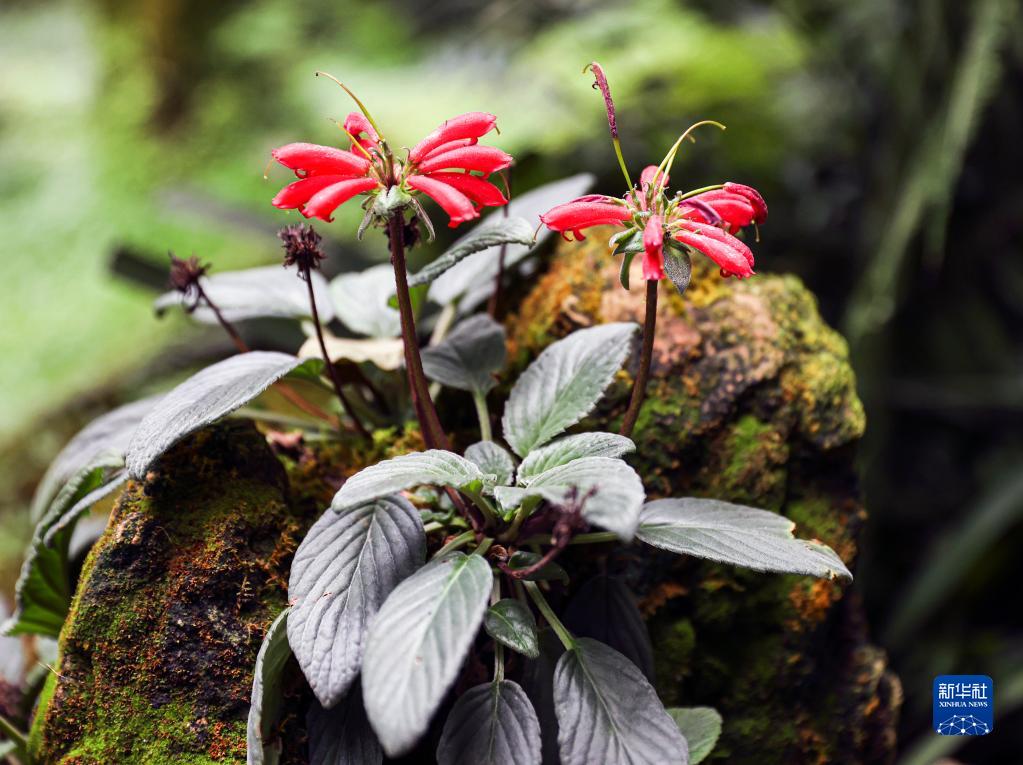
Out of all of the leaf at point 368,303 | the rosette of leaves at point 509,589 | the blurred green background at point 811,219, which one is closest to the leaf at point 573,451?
the rosette of leaves at point 509,589

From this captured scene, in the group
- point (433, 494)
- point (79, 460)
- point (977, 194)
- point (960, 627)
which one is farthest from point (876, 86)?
point (79, 460)

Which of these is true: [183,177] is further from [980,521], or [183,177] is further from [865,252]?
[980,521]

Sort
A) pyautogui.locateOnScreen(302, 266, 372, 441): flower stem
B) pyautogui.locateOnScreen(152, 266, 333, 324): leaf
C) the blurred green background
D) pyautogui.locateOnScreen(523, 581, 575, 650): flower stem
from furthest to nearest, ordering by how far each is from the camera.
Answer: the blurred green background
pyautogui.locateOnScreen(152, 266, 333, 324): leaf
pyautogui.locateOnScreen(302, 266, 372, 441): flower stem
pyautogui.locateOnScreen(523, 581, 575, 650): flower stem

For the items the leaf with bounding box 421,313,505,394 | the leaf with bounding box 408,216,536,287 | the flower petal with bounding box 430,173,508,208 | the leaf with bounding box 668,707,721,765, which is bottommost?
the leaf with bounding box 668,707,721,765

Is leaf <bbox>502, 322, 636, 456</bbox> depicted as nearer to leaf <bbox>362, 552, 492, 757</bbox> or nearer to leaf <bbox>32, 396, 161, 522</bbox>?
leaf <bbox>362, 552, 492, 757</bbox>

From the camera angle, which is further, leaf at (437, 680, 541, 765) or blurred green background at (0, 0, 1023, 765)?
blurred green background at (0, 0, 1023, 765)

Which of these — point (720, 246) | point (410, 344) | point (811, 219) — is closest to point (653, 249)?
point (720, 246)

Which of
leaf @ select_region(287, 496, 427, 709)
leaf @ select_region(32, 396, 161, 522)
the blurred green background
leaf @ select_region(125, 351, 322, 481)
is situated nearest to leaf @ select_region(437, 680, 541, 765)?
leaf @ select_region(287, 496, 427, 709)
